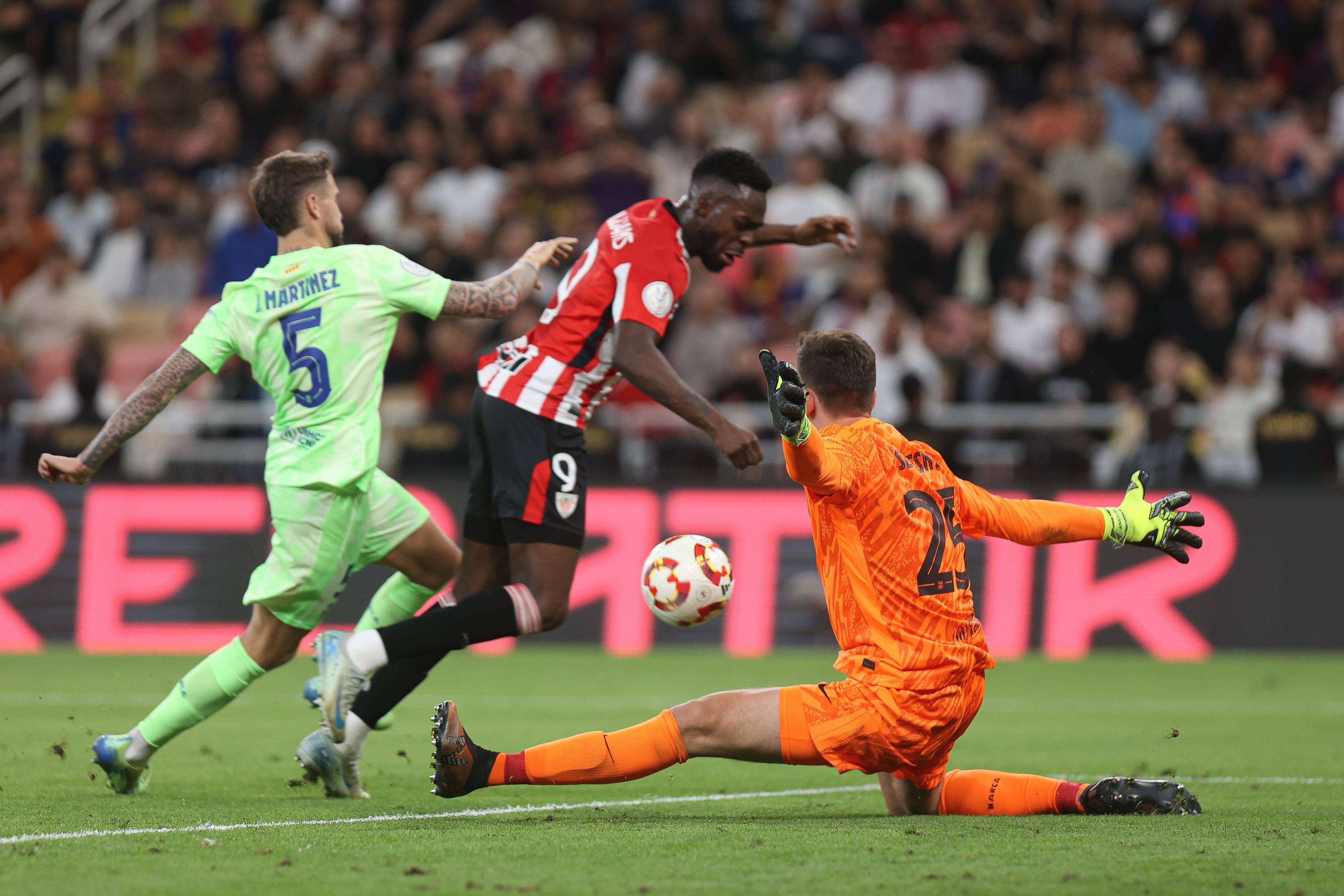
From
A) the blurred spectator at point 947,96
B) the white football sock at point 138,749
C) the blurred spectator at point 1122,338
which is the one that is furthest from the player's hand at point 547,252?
the blurred spectator at point 947,96

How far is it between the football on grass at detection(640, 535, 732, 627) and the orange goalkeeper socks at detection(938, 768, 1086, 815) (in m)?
0.97

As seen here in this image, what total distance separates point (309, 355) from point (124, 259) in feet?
39.0

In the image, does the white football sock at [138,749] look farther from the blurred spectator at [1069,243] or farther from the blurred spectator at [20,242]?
the blurred spectator at [20,242]

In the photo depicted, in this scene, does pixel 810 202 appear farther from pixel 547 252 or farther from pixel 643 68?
pixel 547 252

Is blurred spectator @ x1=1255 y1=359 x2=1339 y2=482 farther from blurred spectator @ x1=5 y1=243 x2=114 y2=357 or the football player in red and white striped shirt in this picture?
blurred spectator @ x1=5 y1=243 x2=114 y2=357

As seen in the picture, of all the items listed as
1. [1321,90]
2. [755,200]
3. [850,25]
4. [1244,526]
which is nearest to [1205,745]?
[755,200]

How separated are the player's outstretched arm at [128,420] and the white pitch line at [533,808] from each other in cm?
130

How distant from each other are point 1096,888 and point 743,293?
36.4ft

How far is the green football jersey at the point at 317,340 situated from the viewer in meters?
5.74

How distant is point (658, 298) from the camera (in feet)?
19.5

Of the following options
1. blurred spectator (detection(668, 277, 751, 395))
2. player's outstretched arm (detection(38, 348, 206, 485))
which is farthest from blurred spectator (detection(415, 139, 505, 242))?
player's outstretched arm (detection(38, 348, 206, 485))

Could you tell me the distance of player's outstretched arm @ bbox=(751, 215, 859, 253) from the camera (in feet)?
22.0

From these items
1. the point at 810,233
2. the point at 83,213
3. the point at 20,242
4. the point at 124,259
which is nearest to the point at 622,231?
the point at 810,233

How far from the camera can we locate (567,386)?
609 cm
